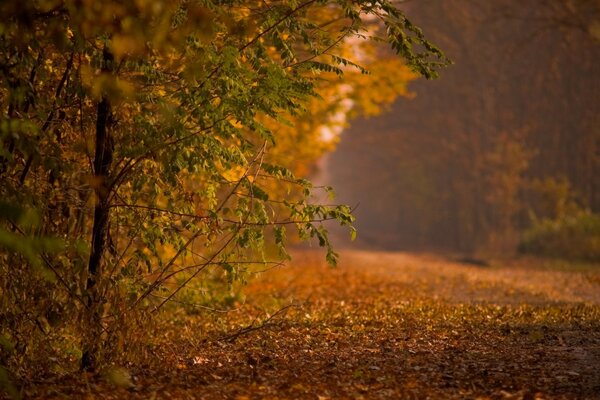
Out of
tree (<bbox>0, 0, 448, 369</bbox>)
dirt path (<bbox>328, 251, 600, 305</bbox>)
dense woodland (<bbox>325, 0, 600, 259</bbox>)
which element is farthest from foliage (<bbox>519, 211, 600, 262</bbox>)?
tree (<bbox>0, 0, 448, 369</bbox>)

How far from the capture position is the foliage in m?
24.3

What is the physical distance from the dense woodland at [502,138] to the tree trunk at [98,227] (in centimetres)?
2164

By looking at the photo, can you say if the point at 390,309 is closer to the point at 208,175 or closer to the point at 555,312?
the point at 555,312

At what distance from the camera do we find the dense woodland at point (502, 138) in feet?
101

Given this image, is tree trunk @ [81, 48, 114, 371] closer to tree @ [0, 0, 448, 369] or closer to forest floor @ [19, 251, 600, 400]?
tree @ [0, 0, 448, 369]

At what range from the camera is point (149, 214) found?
247 inches

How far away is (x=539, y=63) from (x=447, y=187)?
11.6 meters

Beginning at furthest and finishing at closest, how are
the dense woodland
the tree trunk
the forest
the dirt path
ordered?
the dense woodland
the dirt path
the tree trunk
the forest

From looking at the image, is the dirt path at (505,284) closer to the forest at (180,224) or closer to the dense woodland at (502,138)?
the forest at (180,224)

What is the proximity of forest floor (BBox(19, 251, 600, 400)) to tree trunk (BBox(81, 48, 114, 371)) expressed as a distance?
1.14 feet

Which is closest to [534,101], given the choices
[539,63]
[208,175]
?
[539,63]

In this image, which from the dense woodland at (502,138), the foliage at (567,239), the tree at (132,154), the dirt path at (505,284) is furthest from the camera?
the dense woodland at (502,138)

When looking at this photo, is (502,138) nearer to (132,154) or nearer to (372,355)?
(372,355)

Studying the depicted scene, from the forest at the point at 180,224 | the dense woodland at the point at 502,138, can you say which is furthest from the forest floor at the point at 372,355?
the dense woodland at the point at 502,138
